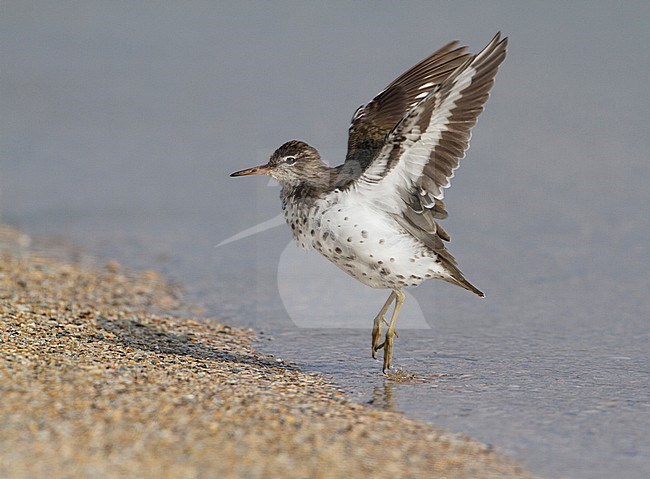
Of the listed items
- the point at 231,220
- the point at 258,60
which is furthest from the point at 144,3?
the point at 231,220

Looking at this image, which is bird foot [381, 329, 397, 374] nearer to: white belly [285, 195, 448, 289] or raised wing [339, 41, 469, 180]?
white belly [285, 195, 448, 289]

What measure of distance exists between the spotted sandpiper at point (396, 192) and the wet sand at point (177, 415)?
77 cm

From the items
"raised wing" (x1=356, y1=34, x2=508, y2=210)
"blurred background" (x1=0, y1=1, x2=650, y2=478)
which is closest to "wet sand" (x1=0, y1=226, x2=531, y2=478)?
"blurred background" (x1=0, y1=1, x2=650, y2=478)

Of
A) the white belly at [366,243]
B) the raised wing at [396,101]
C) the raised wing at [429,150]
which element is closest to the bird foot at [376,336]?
the white belly at [366,243]

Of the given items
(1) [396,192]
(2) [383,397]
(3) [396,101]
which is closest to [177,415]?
(2) [383,397]

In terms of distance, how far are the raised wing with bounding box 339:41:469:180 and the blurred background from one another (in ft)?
4.47

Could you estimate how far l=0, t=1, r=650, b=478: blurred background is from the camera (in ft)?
18.2

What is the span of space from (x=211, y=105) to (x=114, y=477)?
8.97 m

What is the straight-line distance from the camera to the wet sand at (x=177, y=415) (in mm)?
3908

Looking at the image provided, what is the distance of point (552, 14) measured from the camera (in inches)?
538

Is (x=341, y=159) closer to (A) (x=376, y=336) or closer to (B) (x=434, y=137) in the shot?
(A) (x=376, y=336)

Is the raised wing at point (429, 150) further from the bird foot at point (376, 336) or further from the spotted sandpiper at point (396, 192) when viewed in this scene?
the bird foot at point (376, 336)

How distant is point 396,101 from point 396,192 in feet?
3.32

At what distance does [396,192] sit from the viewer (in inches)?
213
